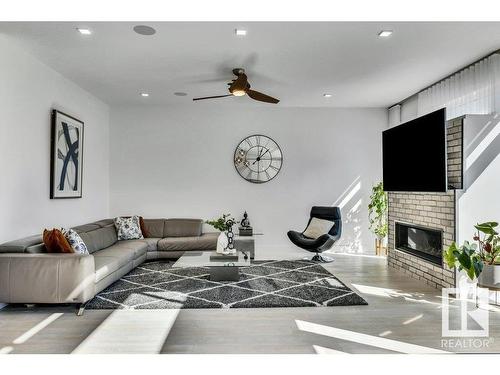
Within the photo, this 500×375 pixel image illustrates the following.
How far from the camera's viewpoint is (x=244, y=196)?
21.3ft

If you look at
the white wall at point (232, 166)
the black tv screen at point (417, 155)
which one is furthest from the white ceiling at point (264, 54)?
the white wall at point (232, 166)

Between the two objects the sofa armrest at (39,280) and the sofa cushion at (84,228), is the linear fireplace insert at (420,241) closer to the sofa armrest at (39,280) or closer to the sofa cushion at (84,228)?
the sofa armrest at (39,280)

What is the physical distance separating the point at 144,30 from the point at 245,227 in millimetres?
3721

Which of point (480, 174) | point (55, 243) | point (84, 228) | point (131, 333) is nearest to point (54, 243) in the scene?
point (55, 243)

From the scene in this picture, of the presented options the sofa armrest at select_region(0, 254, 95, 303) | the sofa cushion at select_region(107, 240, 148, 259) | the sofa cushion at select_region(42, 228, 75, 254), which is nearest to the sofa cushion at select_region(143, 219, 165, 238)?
the sofa cushion at select_region(107, 240, 148, 259)

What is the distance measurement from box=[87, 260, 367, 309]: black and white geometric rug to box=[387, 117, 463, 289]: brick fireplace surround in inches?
41.5

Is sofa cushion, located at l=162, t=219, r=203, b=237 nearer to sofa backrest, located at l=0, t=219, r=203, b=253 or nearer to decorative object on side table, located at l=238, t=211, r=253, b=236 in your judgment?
sofa backrest, located at l=0, t=219, r=203, b=253

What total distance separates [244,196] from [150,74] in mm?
2747

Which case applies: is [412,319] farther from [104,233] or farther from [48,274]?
[104,233]

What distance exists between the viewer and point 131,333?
2770 millimetres

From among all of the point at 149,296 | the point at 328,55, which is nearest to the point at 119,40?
the point at 328,55

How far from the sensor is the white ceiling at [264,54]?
333 centimetres

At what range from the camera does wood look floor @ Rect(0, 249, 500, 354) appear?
2.51 m
